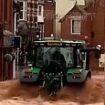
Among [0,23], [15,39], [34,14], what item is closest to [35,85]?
[0,23]

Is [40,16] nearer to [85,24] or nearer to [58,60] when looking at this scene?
[85,24]

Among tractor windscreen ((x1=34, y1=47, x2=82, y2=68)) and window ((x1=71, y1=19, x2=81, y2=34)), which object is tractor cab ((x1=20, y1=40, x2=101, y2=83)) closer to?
tractor windscreen ((x1=34, y1=47, x2=82, y2=68))

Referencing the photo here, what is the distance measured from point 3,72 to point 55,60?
1624 cm

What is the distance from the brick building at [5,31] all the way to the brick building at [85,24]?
18987 millimetres

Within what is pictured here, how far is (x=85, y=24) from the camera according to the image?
6353cm

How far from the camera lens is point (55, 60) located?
77.1 feet

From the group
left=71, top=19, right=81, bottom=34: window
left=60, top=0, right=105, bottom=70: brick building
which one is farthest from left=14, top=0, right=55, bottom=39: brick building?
left=71, top=19, right=81, bottom=34: window

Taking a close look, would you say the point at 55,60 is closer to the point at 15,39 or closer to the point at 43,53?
the point at 43,53

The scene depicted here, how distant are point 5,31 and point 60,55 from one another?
17.0 metres

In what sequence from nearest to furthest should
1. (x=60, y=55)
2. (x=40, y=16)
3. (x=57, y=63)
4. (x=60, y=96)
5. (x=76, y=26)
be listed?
(x=60, y=96) < (x=57, y=63) < (x=60, y=55) < (x=76, y=26) < (x=40, y=16)

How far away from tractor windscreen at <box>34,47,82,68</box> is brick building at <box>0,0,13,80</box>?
1432cm

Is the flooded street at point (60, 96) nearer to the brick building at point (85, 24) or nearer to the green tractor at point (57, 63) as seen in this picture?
the green tractor at point (57, 63)

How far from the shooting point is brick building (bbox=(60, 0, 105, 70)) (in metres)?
61.4

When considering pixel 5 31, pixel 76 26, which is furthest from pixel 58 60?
pixel 76 26
